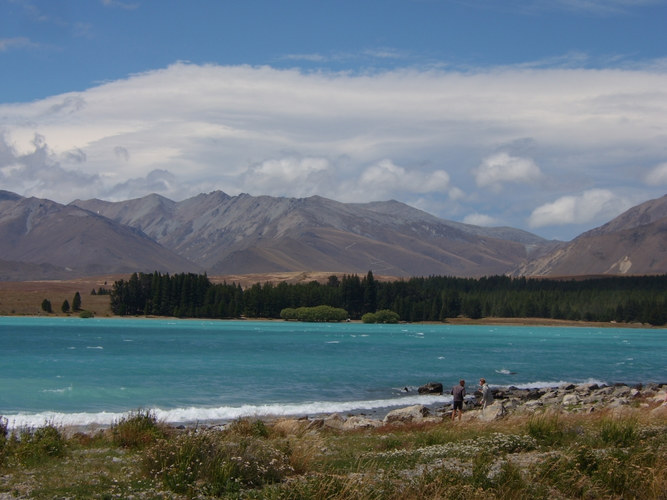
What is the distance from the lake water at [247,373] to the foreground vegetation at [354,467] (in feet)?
30.7

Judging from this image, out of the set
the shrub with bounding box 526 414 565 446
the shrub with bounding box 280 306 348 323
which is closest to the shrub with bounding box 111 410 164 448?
the shrub with bounding box 526 414 565 446

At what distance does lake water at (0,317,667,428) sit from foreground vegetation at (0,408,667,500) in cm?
937

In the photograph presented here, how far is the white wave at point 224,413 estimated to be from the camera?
32625 millimetres

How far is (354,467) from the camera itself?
14883 millimetres

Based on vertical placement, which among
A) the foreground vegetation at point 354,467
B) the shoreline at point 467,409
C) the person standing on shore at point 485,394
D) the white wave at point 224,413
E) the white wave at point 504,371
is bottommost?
the white wave at point 504,371

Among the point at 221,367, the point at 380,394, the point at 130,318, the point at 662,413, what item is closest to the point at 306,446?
the point at 662,413

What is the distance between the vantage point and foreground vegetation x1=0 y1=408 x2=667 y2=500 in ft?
40.0

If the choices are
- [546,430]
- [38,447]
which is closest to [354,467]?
[546,430]

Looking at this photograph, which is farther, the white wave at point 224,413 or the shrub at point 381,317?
the shrub at point 381,317

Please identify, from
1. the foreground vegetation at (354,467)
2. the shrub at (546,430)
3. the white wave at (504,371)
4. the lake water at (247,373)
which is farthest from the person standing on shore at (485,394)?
the white wave at (504,371)

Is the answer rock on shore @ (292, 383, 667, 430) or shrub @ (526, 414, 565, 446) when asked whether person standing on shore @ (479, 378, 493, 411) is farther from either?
shrub @ (526, 414, 565, 446)

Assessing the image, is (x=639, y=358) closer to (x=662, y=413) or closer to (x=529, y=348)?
(x=529, y=348)

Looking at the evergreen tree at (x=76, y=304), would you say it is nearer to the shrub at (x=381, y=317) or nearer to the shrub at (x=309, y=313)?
the shrub at (x=309, y=313)

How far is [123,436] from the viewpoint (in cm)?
1902
